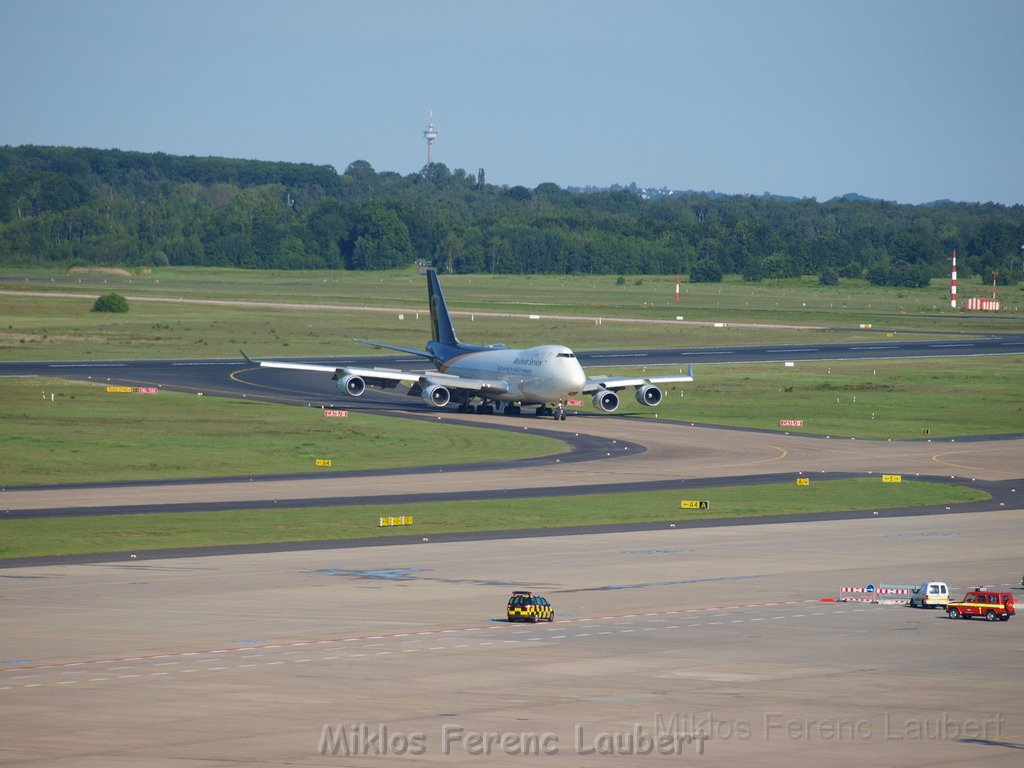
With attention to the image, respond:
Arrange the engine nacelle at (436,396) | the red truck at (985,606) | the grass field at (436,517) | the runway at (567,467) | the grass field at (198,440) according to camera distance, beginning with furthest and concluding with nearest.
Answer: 1. the engine nacelle at (436,396)
2. the grass field at (198,440)
3. the runway at (567,467)
4. the grass field at (436,517)
5. the red truck at (985,606)

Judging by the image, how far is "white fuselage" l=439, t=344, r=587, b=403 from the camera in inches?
3686

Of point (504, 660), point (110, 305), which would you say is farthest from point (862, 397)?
point (110, 305)

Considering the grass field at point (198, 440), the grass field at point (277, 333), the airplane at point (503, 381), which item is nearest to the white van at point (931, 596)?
the grass field at point (198, 440)

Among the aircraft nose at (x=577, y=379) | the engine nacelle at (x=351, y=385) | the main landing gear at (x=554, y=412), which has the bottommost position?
the main landing gear at (x=554, y=412)

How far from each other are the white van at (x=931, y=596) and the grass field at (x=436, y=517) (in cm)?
1877

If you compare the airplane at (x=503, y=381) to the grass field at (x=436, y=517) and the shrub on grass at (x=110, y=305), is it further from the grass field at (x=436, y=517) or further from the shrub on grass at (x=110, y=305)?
the shrub on grass at (x=110, y=305)

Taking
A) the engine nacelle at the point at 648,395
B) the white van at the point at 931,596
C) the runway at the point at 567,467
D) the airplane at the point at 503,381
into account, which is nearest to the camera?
the white van at the point at 931,596

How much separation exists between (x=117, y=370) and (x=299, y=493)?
60.0 metres

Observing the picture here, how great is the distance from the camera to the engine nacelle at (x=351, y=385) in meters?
98.7

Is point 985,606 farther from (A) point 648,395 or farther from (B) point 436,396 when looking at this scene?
(A) point 648,395

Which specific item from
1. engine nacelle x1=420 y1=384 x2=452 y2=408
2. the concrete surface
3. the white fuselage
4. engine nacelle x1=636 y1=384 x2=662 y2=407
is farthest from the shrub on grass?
the concrete surface

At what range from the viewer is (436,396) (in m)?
97.5

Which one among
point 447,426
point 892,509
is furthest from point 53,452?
point 892,509

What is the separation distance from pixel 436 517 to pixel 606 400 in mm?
39959
